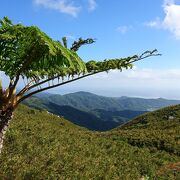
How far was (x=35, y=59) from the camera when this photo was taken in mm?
9055

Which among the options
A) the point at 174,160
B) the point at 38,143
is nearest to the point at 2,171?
the point at 38,143

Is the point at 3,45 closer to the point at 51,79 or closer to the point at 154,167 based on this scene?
the point at 51,79

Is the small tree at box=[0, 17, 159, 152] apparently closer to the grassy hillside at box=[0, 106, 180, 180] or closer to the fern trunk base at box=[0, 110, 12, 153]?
the fern trunk base at box=[0, 110, 12, 153]

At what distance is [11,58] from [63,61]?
1681 millimetres

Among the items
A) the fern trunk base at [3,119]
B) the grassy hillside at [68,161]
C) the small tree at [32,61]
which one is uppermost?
the small tree at [32,61]

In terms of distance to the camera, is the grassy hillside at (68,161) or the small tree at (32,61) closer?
the small tree at (32,61)

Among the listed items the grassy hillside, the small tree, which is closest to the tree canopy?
the small tree

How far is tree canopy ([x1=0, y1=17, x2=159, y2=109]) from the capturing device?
26.5ft

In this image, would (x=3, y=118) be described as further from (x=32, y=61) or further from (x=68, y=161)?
(x=68, y=161)

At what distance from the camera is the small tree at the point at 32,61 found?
8102 millimetres

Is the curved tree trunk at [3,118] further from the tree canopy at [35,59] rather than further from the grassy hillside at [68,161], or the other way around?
the grassy hillside at [68,161]

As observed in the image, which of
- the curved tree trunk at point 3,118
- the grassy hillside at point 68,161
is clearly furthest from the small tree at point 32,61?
the grassy hillside at point 68,161

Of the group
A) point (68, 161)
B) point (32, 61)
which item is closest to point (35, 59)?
point (32, 61)

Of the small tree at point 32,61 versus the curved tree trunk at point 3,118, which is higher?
the small tree at point 32,61
